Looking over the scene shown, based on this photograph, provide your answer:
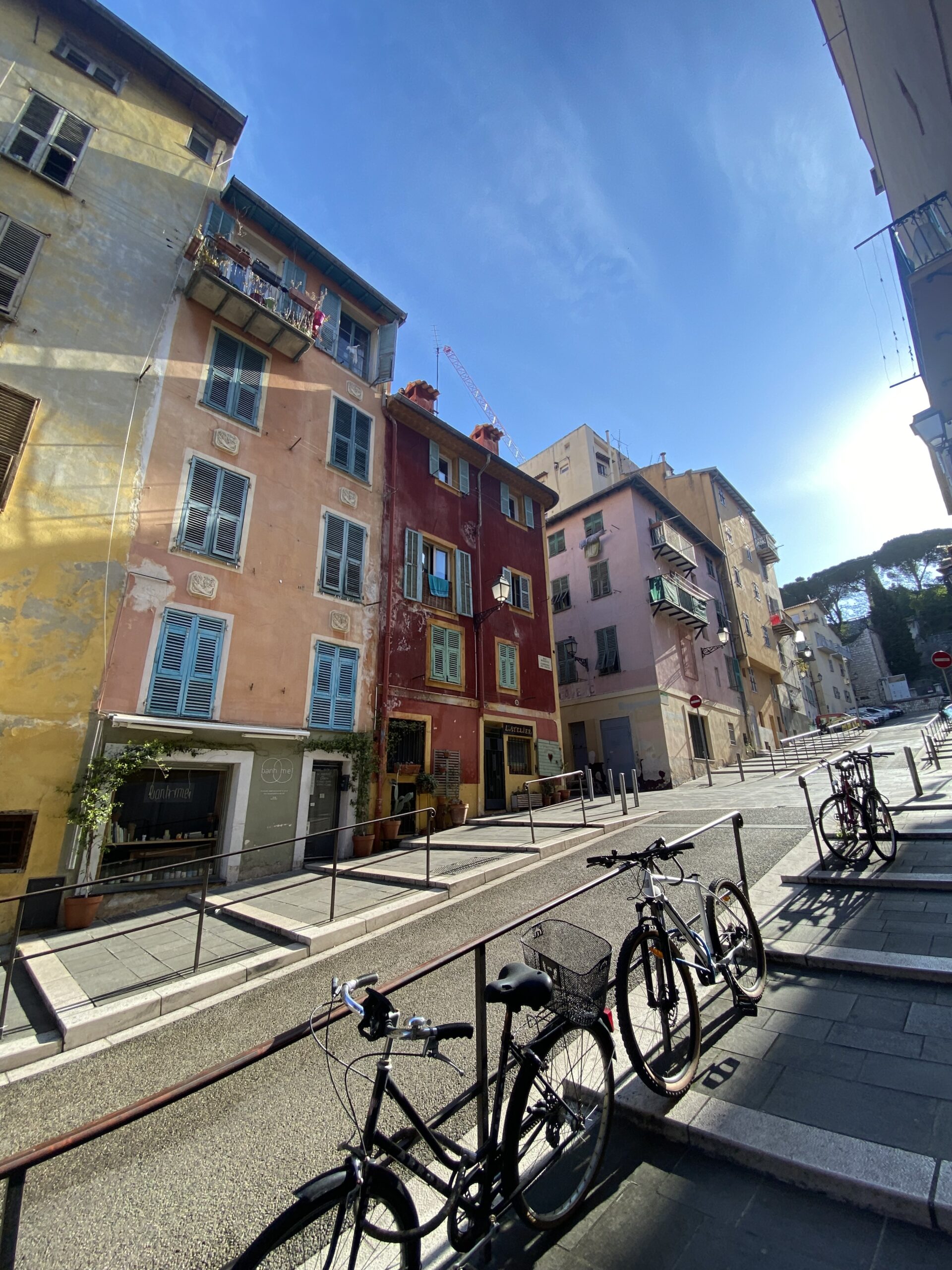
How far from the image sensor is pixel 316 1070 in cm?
364

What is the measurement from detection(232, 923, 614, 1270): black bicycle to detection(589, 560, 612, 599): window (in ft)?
70.1

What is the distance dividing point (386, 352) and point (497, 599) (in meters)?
8.35

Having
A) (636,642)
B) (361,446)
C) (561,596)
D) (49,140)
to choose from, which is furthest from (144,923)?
(561,596)

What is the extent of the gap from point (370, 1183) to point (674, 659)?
73.1 feet

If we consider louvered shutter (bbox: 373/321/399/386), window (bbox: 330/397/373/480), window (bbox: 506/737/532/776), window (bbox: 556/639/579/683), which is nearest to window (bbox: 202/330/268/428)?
window (bbox: 330/397/373/480)

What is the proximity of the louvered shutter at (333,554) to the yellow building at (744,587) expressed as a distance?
21.0m

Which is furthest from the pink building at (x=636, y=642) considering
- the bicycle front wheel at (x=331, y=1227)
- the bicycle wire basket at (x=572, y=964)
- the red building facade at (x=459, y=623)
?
the bicycle front wheel at (x=331, y=1227)

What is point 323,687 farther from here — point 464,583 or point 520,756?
Result: point 520,756

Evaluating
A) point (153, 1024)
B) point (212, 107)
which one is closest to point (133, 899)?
point (153, 1024)

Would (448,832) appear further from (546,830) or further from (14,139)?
(14,139)

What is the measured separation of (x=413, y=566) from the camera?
14672 millimetres

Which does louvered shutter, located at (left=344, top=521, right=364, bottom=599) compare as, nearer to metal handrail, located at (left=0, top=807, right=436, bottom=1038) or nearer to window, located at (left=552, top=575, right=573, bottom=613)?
metal handrail, located at (left=0, top=807, right=436, bottom=1038)

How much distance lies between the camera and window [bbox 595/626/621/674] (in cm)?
2188

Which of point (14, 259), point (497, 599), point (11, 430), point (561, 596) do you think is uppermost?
point (14, 259)
